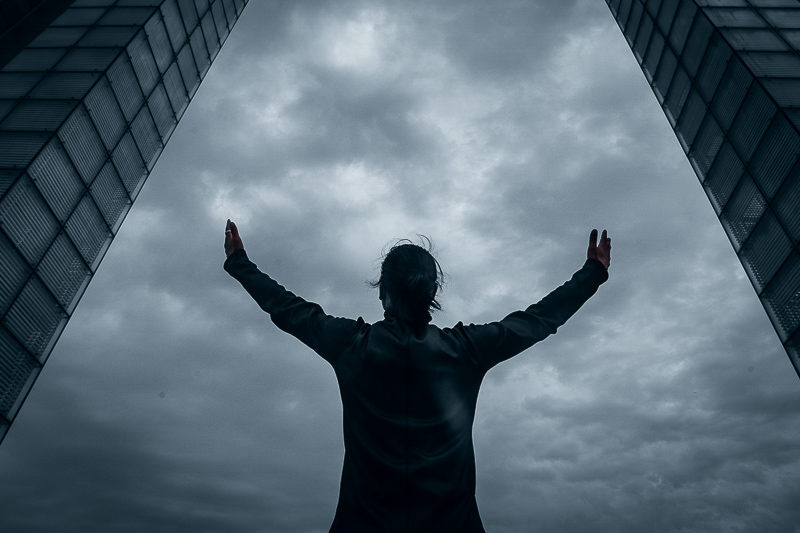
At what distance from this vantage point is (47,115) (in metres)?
13.1

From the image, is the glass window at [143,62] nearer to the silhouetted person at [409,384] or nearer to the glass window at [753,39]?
the silhouetted person at [409,384]

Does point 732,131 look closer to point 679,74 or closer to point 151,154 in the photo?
point 679,74

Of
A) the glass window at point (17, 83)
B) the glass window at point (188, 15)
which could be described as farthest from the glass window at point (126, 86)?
the glass window at point (188, 15)

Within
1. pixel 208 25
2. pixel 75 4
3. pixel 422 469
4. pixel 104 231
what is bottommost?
pixel 422 469

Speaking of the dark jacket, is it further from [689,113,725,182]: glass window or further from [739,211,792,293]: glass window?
[689,113,725,182]: glass window

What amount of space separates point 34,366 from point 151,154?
7949mm

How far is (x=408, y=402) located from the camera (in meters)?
2.36

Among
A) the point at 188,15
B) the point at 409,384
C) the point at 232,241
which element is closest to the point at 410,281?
the point at 409,384

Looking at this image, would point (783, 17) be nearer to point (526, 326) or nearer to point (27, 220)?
point (526, 326)

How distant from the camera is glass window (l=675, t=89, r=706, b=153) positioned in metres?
15.9

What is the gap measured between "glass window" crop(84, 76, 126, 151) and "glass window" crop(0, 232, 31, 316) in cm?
437

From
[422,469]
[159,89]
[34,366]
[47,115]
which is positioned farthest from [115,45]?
[422,469]

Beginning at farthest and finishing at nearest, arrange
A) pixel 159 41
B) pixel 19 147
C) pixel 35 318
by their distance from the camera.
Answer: pixel 159 41, pixel 35 318, pixel 19 147

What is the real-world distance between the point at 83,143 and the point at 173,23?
637cm
